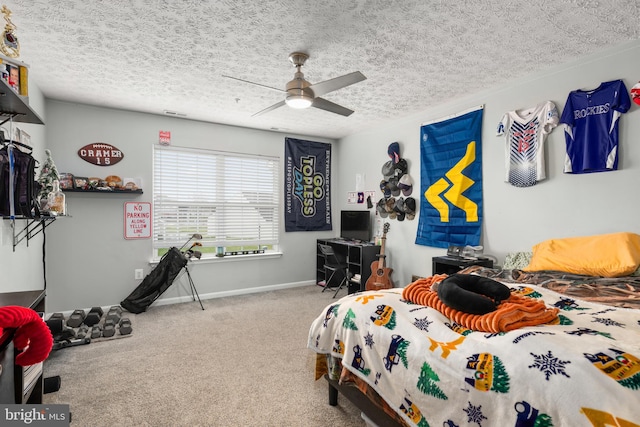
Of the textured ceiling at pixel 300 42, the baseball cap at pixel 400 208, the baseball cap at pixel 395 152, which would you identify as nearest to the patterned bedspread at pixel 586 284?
the textured ceiling at pixel 300 42

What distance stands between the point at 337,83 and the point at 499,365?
1946 mm

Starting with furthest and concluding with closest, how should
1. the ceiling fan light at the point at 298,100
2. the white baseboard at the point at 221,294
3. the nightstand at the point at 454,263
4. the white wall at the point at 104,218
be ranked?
the white baseboard at the point at 221,294 → the white wall at the point at 104,218 → the nightstand at the point at 454,263 → the ceiling fan light at the point at 298,100

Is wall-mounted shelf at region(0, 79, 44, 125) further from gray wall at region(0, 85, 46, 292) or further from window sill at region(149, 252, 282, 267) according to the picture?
window sill at region(149, 252, 282, 267)

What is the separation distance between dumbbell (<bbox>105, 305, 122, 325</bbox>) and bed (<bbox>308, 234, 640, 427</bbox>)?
8.32 feet

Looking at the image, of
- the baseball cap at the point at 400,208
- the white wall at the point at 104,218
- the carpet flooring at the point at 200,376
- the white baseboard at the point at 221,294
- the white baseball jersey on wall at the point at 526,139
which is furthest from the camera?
the baseball cap at the point at 400,208

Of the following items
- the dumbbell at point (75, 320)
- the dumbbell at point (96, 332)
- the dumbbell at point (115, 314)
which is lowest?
the dumbbell at point (96, 332)

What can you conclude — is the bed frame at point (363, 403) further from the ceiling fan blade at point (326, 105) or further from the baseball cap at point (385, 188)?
the baseball cap at point (385, 188)

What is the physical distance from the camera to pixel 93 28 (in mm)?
2219

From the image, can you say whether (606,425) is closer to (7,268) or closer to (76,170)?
(7,268)

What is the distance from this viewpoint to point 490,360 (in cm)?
120

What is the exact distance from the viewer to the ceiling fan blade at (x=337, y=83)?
2206 mm

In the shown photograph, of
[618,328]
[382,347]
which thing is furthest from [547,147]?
[382,347]

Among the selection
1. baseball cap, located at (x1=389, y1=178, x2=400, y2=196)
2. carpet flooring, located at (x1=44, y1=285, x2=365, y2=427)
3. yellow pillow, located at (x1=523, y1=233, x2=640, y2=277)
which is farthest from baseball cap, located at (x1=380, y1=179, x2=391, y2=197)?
yellow pillow, located at (x1=523, y1=233, x2=640, y2=277)

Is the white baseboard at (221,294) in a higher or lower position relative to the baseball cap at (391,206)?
lower
